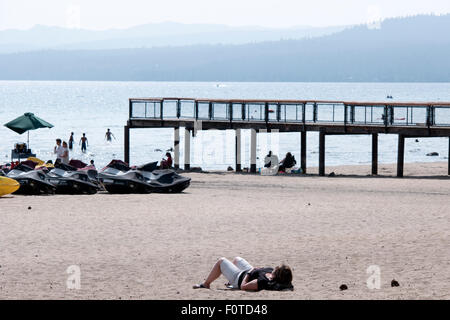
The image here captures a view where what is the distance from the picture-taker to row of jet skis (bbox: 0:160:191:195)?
80.4 feet

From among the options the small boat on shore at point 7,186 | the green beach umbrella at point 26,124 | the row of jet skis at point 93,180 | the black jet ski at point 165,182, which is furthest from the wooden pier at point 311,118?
the small boat on shore at point 7,186

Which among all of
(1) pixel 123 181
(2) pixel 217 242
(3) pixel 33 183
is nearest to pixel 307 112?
(1) pixel 123 181

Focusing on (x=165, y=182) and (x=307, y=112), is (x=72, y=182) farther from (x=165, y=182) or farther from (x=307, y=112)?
(x=307, y=112)

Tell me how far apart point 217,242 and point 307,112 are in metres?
21.1

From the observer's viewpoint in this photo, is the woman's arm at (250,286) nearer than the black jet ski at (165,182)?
Yes

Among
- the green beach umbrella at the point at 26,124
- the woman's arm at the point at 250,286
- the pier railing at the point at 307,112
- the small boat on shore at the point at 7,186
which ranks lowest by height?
the woman's arm at the point at 250,286

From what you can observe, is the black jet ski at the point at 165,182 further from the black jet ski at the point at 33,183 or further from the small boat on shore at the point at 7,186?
the small boat on shore at the point at 7,186

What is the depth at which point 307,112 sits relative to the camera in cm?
3662

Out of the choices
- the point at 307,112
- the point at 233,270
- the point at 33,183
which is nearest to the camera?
the point at 233,270

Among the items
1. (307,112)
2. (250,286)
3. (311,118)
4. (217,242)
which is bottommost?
(250,286)

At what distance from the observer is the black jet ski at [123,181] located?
25188 mm

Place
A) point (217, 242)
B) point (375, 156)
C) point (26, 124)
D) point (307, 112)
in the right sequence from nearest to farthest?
point (217, 242) < point (26, 124) < point (307, 112) < point (375, 156)

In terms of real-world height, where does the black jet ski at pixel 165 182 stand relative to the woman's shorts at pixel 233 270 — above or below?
above
